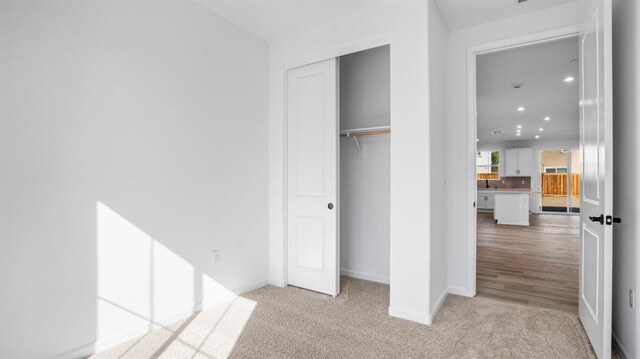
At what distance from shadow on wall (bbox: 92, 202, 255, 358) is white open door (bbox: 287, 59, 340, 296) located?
0.77m

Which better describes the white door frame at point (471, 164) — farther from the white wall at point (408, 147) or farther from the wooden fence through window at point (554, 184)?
the wooden fence through window at point (554, 184)

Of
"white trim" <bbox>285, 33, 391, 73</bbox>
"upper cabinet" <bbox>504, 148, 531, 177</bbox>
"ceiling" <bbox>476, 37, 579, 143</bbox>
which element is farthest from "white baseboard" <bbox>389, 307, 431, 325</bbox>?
"upper cabinet" <bbox>504, 148, 531, 177</bbox>

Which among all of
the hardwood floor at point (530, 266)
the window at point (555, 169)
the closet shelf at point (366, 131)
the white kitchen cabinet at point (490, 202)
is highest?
the closet shelf at point (366, 131)

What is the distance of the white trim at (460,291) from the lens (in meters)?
3.02

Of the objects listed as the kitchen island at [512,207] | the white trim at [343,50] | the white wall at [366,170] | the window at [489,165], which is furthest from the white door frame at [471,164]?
the window at [489,165]

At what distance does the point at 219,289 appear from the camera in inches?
113

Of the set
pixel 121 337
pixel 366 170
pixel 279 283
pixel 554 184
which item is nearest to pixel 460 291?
pixel 366 170

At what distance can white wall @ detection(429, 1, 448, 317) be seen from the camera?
257 centimetres

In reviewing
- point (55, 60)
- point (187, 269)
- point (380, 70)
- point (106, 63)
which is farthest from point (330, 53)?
point (187, 269)

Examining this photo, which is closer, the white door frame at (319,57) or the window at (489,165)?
the white door frame at (319,57)

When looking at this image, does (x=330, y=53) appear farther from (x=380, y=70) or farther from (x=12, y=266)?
(x=12, y=266)

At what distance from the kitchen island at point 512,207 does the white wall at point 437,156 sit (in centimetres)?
640

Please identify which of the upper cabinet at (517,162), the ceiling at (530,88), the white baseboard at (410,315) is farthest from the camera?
the upper cabinet at (517,162)

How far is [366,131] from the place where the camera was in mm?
3293
